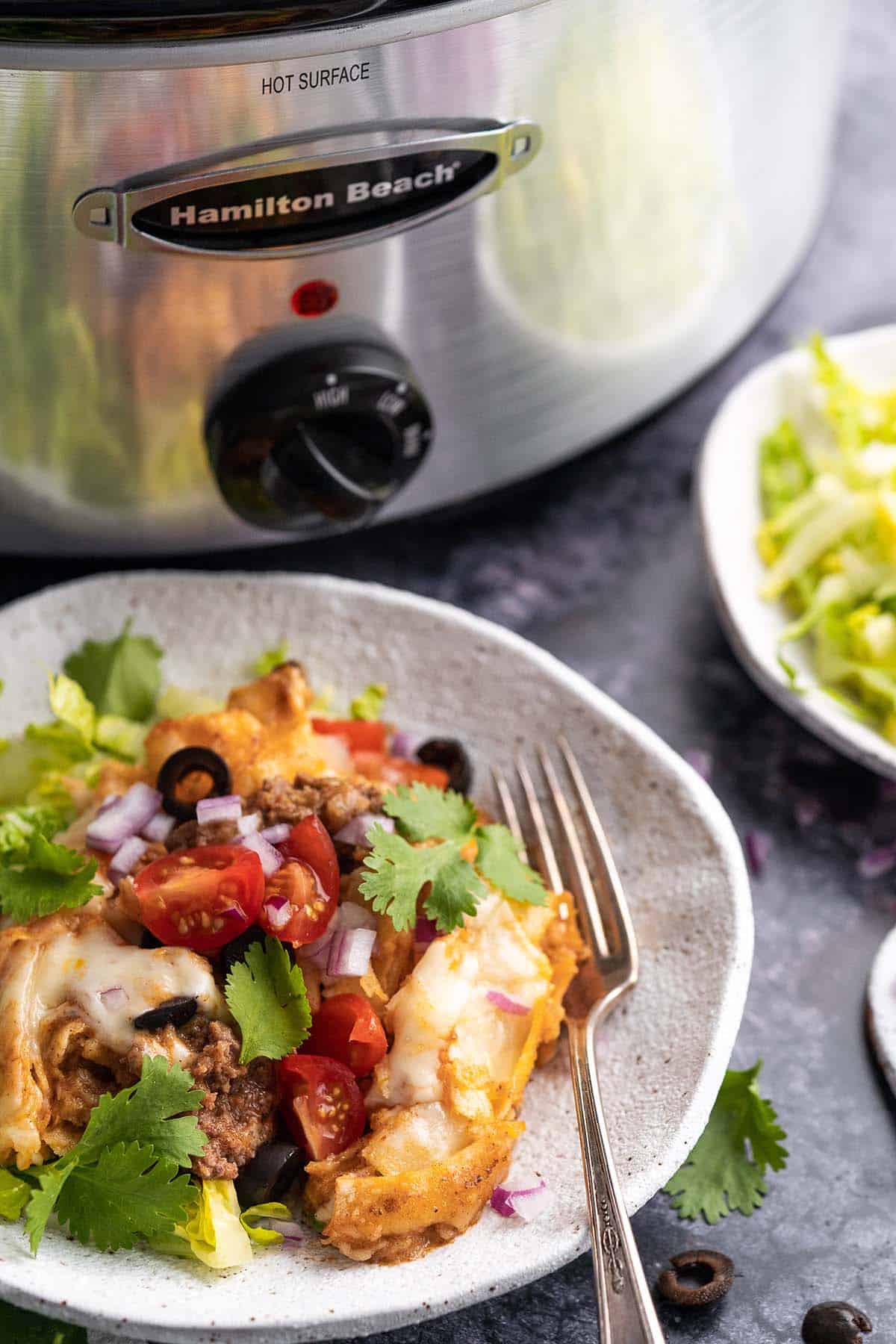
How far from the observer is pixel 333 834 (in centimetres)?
146

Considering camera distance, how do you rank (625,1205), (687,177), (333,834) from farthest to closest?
(687,177) → (333,834) → (625,1205)

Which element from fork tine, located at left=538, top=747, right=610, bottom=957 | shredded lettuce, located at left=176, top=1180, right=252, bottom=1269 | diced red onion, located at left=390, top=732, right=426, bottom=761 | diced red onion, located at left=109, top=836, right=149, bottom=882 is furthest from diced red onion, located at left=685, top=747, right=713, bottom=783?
shredded lettuce, located at left=176, top=1180, right=252, bottom=1269

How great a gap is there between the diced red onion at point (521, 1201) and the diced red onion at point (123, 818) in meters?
0.51

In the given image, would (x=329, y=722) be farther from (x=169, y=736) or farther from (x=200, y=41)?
(x=200, y=41)

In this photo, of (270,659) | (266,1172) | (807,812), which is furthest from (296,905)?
(807,812)

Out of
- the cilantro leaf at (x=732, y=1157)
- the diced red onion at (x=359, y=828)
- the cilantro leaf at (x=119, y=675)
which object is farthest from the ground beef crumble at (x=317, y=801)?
the cilantro leaf at (x=732, y=1157)

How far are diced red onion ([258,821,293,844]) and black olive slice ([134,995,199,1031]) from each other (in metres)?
0.18

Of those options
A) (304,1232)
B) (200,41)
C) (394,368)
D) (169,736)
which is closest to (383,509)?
(394,368)

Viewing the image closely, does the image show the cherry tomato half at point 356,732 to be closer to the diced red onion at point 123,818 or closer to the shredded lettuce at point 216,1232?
the diced red onion at point 123,818

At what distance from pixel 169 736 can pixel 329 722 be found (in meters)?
0.19

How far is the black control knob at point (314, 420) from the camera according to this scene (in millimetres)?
1555

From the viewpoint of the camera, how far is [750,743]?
1889 millimetres

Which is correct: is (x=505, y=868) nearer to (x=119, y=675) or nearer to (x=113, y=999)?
(x=113, y=999)

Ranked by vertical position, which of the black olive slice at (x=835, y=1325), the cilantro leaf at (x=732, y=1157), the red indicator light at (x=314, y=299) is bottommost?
the black olive slice at (x=835, y=1325)
